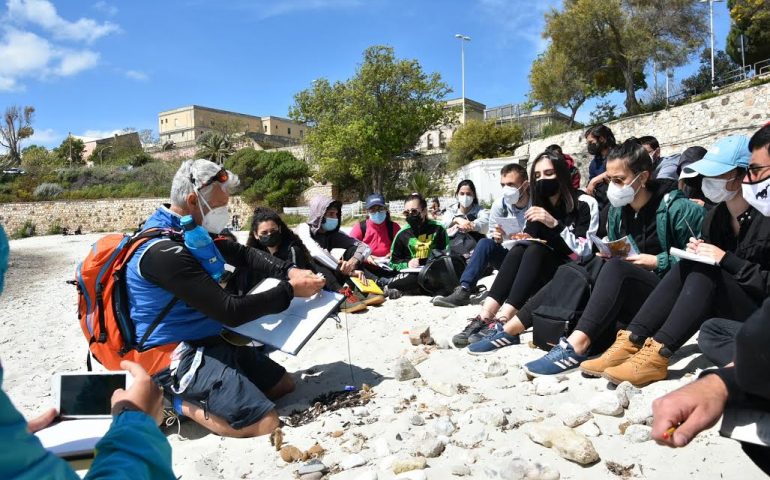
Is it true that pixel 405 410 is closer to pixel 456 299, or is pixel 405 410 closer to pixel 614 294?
pixel 614 294

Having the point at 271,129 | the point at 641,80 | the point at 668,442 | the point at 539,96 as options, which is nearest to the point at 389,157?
the point at 539,96

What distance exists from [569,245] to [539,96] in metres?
28.1

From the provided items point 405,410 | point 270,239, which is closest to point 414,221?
point 270,239

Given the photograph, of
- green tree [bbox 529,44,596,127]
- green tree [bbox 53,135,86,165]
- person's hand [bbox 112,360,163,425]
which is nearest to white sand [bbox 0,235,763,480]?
person's hand [bbox 112,360,163,425]

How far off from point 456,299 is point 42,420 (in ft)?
14.7

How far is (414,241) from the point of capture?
23.2 feet

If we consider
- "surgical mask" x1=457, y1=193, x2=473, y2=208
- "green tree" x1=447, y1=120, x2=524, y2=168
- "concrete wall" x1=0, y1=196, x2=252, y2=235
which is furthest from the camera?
"concrete wall" x1=0, y1=196, x2=252, y2=235

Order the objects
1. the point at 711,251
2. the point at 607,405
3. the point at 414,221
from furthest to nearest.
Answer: the point at 414,221, the point at 711,251, the point at 607,405

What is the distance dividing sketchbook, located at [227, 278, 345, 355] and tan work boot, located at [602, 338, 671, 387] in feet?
6.02

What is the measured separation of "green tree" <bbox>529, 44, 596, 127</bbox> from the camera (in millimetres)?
28703

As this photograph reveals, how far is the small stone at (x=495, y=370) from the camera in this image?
11.7 feet

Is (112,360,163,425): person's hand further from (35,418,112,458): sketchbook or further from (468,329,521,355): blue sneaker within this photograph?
(468,329,521,355): blue sneaker

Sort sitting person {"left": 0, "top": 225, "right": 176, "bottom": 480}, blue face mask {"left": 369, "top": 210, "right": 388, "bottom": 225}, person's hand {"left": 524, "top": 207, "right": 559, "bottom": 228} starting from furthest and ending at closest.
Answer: blue face mask {"left": 369, "top": 210, "right": 388, "bottom": 225}
person's hand {"left": 524, "top": 207, "right": 559, "bottom": 228}
sitting person {"left": 0, "top": 225, "right": 176, "bottom": 480}

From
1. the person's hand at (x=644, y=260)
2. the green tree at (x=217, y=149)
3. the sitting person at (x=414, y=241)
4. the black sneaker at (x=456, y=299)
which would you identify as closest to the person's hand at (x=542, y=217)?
the person's hand at (x=644, y=260)
